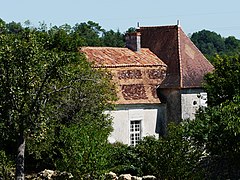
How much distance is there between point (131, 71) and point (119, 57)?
1137mm

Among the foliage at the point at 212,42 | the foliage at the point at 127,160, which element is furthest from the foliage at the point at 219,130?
the foliage at the point at 212,42

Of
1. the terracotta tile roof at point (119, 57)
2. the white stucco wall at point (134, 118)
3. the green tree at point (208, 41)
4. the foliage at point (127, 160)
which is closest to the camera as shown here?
the foliage at point (127, 160)

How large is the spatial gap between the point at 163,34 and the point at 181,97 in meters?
4.99

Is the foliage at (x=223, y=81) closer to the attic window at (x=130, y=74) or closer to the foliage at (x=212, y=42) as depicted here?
the attic window at (x=130, y=74)

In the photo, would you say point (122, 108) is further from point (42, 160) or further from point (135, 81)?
point (42, 160)

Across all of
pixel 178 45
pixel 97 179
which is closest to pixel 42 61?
pixel 97 179

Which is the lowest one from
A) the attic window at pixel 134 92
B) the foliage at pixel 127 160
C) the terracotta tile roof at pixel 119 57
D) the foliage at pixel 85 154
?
the foliage at pixel 127 160

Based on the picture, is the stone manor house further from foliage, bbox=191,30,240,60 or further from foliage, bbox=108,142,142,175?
foliage, bbox=191,30,240,60

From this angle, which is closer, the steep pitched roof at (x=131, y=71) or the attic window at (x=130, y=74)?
the steep pitched roof at (x=131, y=71)

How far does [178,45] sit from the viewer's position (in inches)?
1457

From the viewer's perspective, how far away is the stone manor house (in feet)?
112

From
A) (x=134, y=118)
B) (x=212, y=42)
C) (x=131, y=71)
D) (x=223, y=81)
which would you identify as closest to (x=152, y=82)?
(x=131, y=71)

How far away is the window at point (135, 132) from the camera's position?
34625mm

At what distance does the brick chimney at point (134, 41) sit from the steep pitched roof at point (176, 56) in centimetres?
133
